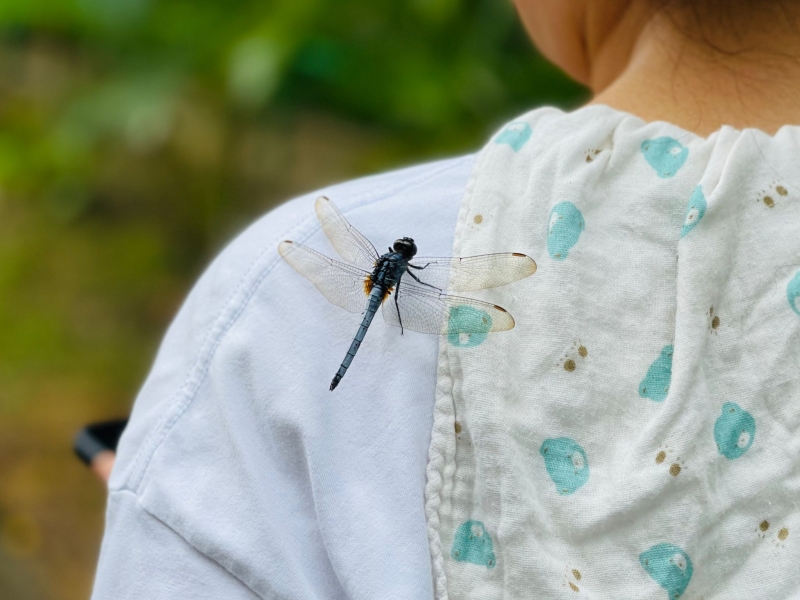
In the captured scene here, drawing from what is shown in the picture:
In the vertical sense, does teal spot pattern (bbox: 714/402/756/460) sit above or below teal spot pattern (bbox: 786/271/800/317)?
below

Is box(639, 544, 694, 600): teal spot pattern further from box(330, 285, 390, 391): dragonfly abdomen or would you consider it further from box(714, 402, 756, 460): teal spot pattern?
box(330, 285, 390, 391): dragonfly abdomen

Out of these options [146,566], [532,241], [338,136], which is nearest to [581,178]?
[532,241]

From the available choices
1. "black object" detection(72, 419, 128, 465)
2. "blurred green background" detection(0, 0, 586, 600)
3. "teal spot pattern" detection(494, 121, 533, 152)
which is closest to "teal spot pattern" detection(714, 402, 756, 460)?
"teal spot pattern" detection(494, 121, 533, 152)

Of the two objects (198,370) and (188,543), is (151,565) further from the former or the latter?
(198,370)

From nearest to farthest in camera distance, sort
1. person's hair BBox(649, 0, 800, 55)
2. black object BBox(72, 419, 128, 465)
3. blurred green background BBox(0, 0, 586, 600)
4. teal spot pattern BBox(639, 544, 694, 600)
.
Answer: teal spot pattern BBox(639, 544, 694, 600)
person's hair BBox(649, 0, 800, 55)
black object BBox(72, 419, 128, 465)
blurred green background BBox(0, 0, 586, 600)

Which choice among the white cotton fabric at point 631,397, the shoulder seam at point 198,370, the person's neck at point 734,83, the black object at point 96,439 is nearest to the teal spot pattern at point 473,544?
the white cotton fabric at point 631,397

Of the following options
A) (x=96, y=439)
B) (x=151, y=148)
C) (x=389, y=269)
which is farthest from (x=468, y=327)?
(x=151, y=148)
